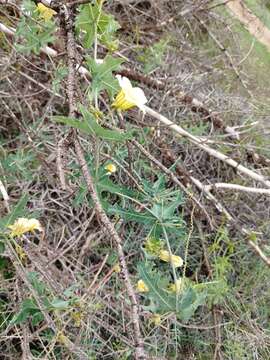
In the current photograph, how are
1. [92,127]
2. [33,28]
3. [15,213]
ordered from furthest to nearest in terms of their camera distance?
[33,28] → [15,213] → [92,127]

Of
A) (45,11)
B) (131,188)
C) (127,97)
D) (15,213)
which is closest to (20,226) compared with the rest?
(15,213)

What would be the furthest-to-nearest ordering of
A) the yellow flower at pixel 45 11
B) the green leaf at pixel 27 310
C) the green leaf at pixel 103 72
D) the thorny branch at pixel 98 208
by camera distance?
the yellow flower at pixel 45 11
the green leaf at pixel 27 310
the green leaf at pixel 103 72
the thorny branch at pixel 98 208

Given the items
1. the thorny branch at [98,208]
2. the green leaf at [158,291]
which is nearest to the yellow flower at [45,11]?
the thorny branch at [98,208]

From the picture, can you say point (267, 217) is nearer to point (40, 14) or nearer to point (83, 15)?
point (40, 14)

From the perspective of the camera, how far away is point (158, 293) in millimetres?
713

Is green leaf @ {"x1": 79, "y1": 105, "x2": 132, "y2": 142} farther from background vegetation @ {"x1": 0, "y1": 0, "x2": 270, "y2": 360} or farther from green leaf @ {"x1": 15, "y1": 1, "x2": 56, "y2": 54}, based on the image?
green leaf @ {"x1": 15, "y1": 1, "x2": 56, "y2": 54}

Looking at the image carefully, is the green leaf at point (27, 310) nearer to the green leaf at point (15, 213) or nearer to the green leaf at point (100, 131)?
the green leaf at point (15, 213)

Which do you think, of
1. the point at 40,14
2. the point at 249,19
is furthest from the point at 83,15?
the point at 249,19

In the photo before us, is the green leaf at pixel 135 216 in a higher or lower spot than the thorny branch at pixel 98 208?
lower

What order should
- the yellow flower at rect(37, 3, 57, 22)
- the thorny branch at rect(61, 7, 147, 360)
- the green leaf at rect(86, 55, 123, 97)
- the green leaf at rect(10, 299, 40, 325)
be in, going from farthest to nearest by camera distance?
1. the yellow flower at rect(37, 3, 57, 22)
2. the green leaf at rect(10, 299, 40, 325)
3. the green leaf at rect(86, 55, 123, 97)
4. the thorny branch at rect(61, 7, 147, 360)

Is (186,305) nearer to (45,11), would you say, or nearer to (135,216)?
(135,216)

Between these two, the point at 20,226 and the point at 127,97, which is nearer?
the point at 127,97

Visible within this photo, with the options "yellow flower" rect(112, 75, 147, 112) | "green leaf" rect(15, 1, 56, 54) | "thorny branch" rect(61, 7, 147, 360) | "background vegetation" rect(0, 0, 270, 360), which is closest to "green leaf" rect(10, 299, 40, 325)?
"background vegetation" rect(0, 0, 270, 360)

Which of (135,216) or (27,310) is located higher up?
(135,216)
